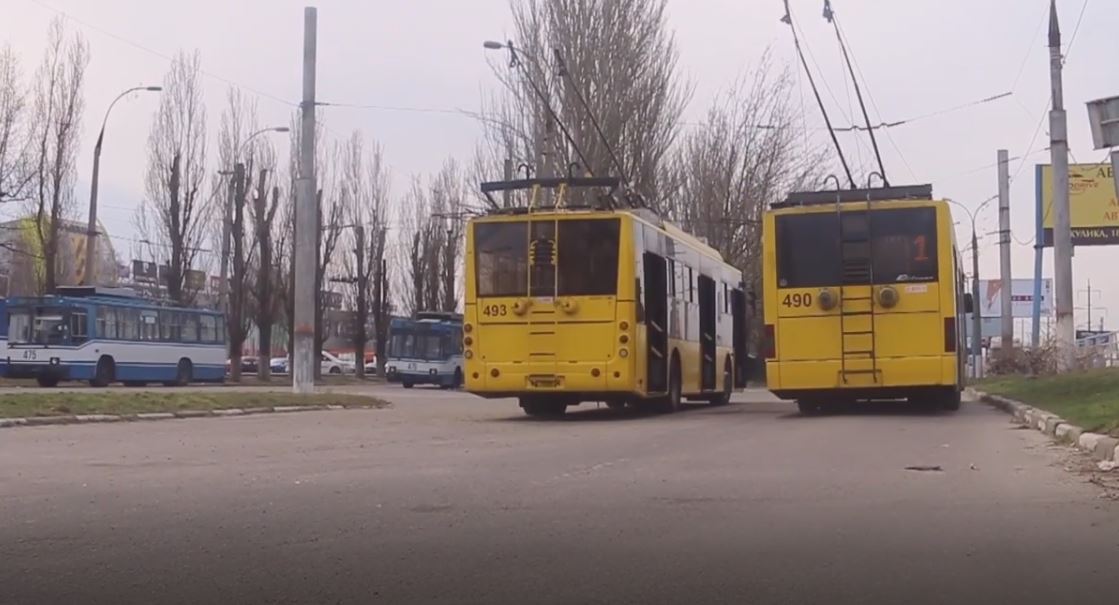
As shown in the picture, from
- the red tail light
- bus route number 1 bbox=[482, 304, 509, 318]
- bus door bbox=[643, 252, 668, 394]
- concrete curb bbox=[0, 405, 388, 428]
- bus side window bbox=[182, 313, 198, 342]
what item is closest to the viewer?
concrete curb bbox=[0, 405, 388, 428]

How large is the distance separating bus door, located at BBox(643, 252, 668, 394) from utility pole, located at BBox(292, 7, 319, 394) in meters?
8.57

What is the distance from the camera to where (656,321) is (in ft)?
66.9

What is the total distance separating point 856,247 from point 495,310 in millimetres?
5316

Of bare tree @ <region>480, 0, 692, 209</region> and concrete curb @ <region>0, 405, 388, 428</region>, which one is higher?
bare tree @ <region>480, 0, 692, 209</region>

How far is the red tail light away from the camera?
18453 millimetres

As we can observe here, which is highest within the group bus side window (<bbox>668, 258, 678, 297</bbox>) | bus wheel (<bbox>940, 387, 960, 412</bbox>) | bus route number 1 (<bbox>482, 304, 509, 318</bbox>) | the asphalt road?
bus side window (<bbox>668, 258, 678, 297</bbox>)

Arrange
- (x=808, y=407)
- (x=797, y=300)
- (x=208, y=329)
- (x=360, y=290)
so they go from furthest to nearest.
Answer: (x=360, y=290), (x=208, y=329), (x=808, y=407), (x=797, y=300)

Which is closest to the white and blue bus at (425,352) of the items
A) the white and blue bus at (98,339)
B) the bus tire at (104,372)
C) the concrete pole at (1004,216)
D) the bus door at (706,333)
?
the white and blue bus at (98,339)

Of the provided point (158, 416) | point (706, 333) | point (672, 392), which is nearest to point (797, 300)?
point (672, 392)

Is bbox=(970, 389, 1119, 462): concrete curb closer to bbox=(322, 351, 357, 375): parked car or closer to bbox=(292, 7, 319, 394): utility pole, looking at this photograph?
bbox=(292, 7, 319, 394): utility pole

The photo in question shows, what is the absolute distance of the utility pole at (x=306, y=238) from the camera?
1040 inches

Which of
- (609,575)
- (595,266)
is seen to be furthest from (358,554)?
(595,266)

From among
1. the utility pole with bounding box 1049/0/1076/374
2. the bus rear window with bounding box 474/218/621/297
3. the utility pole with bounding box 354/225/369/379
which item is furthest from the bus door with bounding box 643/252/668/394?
the utility pole with bounding box 354/225/369/379

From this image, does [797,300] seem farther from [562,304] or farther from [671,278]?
[562,304]
